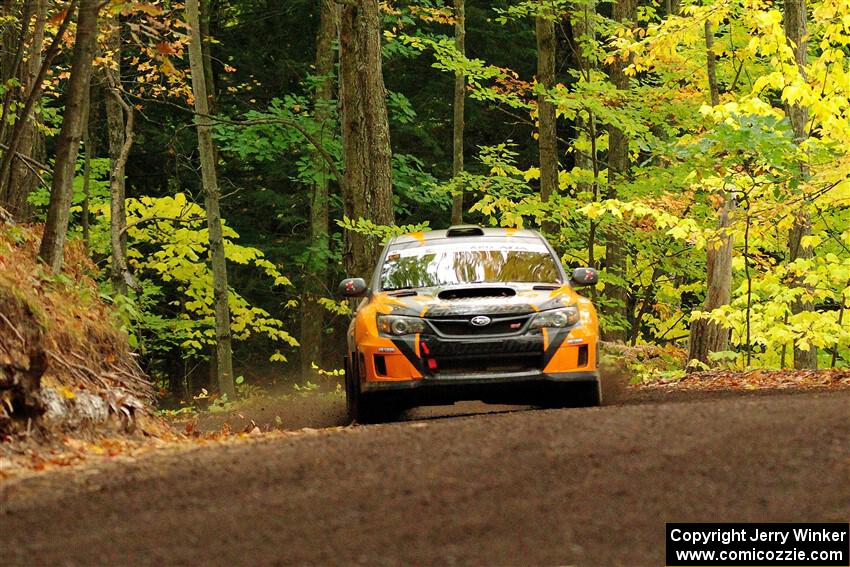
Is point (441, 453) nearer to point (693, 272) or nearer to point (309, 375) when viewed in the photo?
point (693, 272)

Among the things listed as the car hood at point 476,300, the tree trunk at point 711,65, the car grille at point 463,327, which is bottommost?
the car grille at point 463,327

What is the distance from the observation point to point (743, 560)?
5164 mm

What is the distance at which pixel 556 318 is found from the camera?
1110 centimetres

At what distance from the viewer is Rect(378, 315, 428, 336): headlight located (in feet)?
35.9

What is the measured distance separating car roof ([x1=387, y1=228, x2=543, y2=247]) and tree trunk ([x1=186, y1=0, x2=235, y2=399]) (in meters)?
10.7

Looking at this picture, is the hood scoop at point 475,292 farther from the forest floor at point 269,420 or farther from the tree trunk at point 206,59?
the tree trunk at point 206,59

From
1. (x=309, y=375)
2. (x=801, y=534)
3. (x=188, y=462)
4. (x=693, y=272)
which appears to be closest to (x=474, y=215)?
(x=309, y=375)

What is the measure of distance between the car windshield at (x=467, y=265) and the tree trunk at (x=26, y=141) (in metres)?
5.46

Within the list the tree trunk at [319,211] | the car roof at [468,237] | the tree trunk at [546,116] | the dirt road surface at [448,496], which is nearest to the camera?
the dirt road surface at [448,496]

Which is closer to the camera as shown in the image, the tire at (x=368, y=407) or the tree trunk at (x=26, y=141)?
the tire at (x=368, y=407)

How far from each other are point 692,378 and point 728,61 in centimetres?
943

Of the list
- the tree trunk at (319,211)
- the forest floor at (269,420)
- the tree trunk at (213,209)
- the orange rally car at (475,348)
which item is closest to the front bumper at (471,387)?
the orange rally car at (475,348)

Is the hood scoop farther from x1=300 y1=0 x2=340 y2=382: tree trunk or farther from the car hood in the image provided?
x1=300 y1=0 x2=340 y2=382: tree trunk

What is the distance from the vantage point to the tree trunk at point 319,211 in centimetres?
2848
